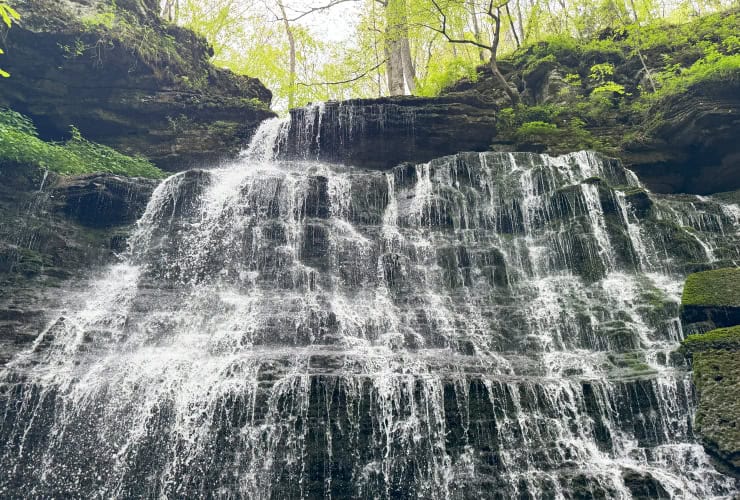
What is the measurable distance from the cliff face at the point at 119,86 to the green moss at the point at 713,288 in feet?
45.7

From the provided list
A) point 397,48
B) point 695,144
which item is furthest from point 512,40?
point 695,144

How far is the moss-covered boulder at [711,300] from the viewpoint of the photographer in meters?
9.40

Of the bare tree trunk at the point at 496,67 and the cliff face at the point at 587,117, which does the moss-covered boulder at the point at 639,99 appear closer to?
the cliff face at the point at 587,117

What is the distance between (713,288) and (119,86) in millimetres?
17676

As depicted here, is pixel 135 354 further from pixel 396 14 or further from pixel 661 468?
pixel 396 14

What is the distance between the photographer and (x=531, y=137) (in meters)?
16.9

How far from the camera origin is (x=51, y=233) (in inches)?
491

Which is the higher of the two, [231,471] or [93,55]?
[93,55]

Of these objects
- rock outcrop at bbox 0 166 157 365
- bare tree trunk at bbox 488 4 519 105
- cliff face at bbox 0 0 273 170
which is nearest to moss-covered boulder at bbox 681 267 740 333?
bare tree trunk at bbox 488 4 519 105

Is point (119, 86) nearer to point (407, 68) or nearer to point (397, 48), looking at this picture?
point (397, 48)

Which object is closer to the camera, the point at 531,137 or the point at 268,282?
the point at 268,282

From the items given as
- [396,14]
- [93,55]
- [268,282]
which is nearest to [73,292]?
[268,282]

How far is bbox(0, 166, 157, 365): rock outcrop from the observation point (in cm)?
1053

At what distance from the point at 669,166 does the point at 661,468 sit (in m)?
10.8
